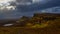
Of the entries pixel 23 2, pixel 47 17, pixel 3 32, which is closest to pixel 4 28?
pixel 3 32

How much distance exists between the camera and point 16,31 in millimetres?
3270

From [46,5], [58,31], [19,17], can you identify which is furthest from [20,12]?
[58,31]

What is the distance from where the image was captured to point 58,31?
10.5 feet

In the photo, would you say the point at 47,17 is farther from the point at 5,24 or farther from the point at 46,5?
the point at 5,24

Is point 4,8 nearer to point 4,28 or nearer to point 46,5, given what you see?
point 4,28

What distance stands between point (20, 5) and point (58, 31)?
90cm

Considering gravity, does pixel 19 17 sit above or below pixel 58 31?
above

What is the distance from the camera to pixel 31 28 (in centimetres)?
327

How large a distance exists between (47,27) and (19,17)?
23.0 inches

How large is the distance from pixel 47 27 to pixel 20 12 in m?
0.61

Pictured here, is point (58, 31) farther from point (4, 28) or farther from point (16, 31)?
point (4, 28)

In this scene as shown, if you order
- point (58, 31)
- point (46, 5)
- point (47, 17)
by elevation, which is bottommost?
point (58, 31)

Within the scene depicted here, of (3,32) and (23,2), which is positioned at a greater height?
(23,2)

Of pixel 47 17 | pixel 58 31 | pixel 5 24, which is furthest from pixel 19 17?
pixel 58 31
